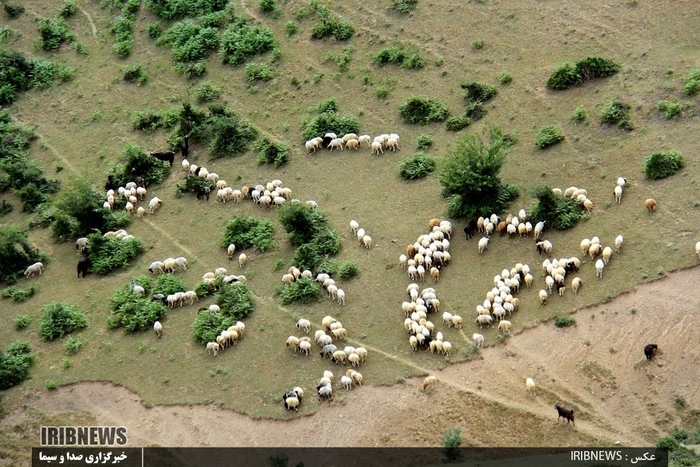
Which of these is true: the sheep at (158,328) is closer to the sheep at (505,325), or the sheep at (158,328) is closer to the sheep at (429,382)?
the sheep at (429,382)

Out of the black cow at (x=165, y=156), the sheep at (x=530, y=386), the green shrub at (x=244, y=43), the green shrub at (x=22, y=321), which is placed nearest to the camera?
the sheep at (x=530, y=386)

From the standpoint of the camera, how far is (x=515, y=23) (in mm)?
40688

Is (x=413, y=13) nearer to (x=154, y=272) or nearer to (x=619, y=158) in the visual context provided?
(x=619, y=158)

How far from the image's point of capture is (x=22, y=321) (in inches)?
1308

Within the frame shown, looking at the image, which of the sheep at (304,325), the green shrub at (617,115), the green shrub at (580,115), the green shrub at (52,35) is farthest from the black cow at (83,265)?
the green shrub at (617,115)

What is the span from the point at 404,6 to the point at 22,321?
67.1 feet

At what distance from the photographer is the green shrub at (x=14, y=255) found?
3553cm

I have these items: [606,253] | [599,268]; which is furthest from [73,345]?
[606,253]

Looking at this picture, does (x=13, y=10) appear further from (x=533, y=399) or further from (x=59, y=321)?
(x=533, y=399)

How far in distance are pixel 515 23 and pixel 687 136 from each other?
1002cm

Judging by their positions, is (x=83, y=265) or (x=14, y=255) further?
(x=14, y=255)

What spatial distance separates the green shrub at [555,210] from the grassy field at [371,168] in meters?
0.35

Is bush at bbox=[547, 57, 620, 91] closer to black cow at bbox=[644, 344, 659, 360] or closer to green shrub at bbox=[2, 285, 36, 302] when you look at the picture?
black cow at bbox=[644, 344, 659, 360]

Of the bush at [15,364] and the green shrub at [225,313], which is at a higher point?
the green shrub at [225,313]
